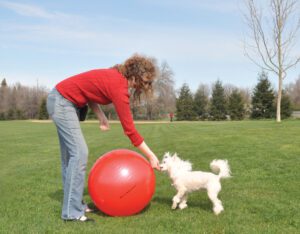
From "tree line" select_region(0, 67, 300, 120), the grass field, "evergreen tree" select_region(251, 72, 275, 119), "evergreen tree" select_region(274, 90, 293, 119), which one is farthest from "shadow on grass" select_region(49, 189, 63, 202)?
"evergreen tree" select_region(251, 72, 275, 119)

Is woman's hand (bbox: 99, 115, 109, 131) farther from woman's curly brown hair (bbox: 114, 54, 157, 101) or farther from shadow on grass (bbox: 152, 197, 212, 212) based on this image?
shadow on grass (bbox: 152, 197, 212, 212)

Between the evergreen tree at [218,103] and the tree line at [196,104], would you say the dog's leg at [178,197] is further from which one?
the evergreen tree at [218,103]

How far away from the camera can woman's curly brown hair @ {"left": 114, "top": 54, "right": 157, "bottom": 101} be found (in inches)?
228

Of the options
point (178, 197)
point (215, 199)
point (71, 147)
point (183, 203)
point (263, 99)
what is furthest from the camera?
point (263, 99)

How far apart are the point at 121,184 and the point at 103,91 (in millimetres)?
1470

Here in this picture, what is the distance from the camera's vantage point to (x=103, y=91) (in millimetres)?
5750

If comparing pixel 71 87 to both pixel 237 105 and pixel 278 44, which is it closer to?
pixel 278 44

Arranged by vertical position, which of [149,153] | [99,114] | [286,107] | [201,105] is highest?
[201,105]

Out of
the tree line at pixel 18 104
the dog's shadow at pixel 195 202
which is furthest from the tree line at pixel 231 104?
the dog's shadow at pixel 195 202

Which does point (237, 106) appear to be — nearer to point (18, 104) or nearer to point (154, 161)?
point (18, 104)

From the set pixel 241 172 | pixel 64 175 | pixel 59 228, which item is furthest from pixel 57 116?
pixel 241 172

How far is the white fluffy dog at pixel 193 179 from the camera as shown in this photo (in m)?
6.25

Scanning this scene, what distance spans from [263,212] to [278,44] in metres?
27.0

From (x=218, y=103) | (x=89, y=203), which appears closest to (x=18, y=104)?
(x=218, y=103)
